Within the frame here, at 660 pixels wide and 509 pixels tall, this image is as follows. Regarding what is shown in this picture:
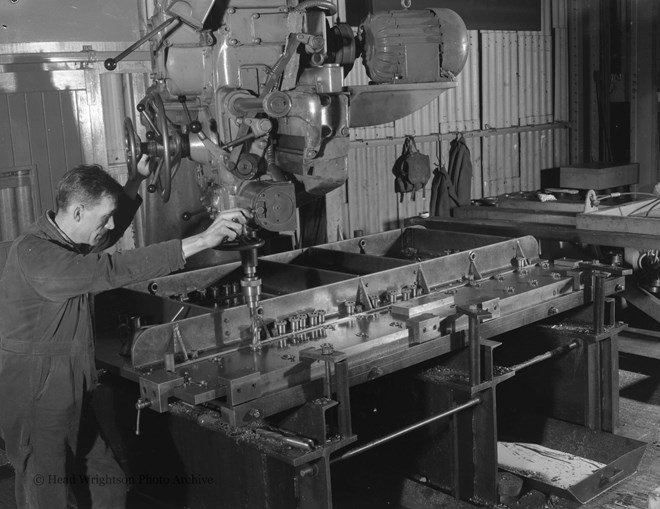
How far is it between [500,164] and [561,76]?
3.34 feet

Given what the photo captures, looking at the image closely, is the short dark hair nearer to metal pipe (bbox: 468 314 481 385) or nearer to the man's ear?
the man's ear

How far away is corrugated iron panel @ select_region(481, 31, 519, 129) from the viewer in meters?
5.73

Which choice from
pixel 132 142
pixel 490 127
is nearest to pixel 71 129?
pixel 132 142

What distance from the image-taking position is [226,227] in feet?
7.42

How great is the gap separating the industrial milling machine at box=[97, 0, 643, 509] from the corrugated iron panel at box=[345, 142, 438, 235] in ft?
6.21

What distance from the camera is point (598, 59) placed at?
21.7 ft

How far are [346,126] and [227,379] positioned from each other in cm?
89

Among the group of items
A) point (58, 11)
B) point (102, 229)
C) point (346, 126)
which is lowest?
point (102, 229)

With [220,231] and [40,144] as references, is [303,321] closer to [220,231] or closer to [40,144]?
[220,231]

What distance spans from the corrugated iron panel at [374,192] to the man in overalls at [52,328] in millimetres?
2779

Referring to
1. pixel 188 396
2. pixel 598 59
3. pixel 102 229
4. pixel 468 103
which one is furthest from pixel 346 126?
pixel 598 59

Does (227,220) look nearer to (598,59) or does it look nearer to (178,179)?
(178,179)

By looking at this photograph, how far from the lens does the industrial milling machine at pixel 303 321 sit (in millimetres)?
2258

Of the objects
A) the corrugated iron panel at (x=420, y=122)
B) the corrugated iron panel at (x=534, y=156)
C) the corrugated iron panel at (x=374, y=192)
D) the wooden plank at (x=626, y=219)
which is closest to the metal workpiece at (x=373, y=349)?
the wooden plank at (x=626, y=219)
